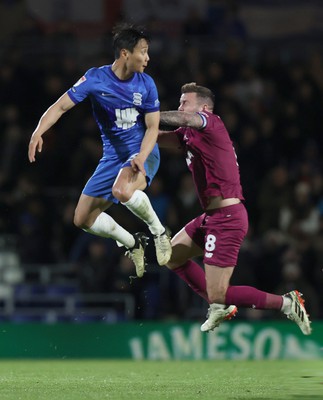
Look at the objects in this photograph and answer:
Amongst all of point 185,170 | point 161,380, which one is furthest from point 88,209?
point 185,170

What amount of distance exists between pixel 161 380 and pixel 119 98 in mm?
2347

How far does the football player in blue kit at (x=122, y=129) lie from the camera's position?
9125 mm

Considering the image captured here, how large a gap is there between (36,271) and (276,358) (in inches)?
130

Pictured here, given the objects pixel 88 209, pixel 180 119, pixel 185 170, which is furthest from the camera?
pixel 185 170

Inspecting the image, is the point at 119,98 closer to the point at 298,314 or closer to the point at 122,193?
the point at 122,193

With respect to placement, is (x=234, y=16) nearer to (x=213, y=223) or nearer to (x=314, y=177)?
(x=314, y=177)

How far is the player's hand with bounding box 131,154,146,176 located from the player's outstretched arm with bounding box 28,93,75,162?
68cm

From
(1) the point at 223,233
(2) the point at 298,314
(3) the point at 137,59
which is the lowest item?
(2) the point at 298,314

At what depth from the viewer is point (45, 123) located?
8961 millimetres

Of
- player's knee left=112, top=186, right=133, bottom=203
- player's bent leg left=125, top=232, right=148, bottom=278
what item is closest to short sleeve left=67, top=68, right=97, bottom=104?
player's knee left=112, top=186, right=133, bottom=203

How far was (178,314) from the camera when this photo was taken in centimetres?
1395

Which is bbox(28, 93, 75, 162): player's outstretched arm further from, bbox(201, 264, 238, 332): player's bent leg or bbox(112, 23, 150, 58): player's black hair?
bbox(201, 264, 238, 332): player's bent leg

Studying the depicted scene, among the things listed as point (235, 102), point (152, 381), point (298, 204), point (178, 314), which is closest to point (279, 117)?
point (235, 102)

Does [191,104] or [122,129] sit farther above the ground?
[191,104]
